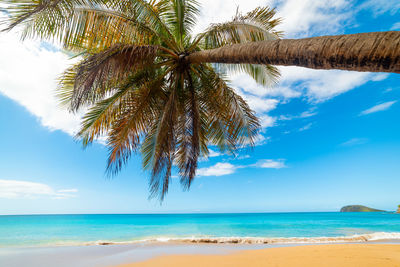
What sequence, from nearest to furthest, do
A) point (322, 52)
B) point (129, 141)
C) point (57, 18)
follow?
point (322, 52)
point (57, 18)
point (129, 141)

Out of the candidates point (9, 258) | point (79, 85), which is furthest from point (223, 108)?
point (9, 258)

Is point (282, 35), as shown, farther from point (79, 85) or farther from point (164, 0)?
point (79, 85)

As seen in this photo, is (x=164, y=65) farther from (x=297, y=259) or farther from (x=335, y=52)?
(x=297, y=259)

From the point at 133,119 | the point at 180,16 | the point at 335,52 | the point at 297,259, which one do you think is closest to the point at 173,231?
the point at 297,259

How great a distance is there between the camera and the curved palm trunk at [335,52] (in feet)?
5.71

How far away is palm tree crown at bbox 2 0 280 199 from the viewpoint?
3770mm

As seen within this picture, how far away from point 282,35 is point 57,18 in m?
4.77

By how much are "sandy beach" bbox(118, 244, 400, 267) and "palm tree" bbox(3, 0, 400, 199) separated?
2.48m

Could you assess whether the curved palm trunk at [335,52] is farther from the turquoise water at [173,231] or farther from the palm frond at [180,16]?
the turquoise water at [173,231]

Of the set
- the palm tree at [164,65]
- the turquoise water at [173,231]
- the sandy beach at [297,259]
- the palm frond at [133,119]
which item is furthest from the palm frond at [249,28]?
the turquoise water at [173,231]

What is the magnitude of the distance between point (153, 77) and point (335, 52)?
4.69 meters

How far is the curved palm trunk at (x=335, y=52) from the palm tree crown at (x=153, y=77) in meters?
1.95

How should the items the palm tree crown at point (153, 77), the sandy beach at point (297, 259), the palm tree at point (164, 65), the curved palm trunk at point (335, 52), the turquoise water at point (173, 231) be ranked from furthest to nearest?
the turquoise water at point (173, 231)
the sandy beach at point (297, 259)
the palm tree crown at point (153, 77)
the palm tree at point (164, 65)
the curved palm trunk at point (335, 52)

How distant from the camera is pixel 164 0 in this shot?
220 inches
